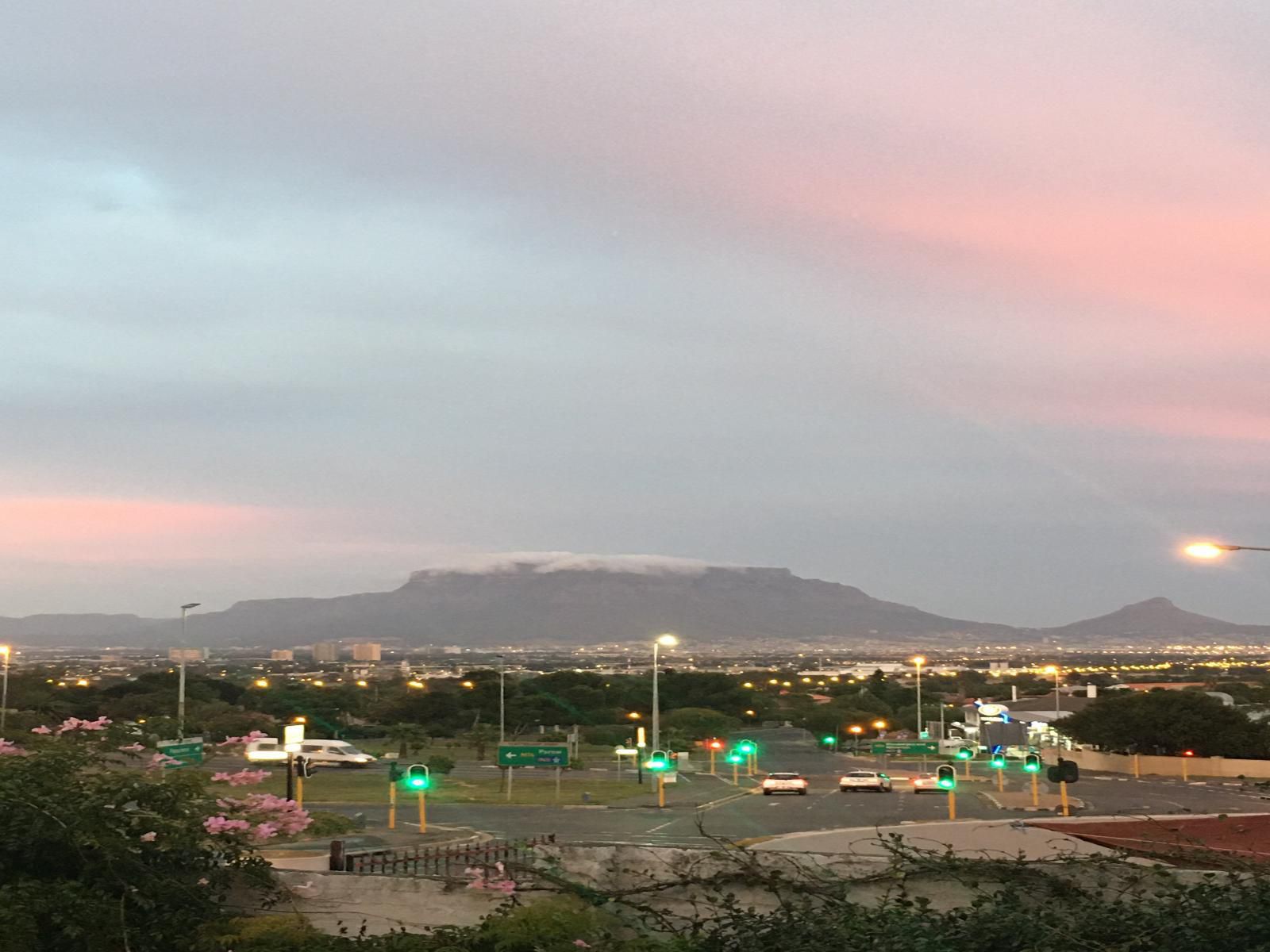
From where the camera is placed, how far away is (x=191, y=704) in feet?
318

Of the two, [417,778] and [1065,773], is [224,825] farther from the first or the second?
[417,778]

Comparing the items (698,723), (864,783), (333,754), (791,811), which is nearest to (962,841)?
(791,811)

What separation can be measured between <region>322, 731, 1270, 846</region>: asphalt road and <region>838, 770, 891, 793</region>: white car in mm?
492

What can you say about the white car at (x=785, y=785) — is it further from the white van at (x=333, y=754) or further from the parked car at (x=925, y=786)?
the white van at (x=333, y=754)

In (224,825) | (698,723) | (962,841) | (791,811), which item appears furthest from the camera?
(698,723)

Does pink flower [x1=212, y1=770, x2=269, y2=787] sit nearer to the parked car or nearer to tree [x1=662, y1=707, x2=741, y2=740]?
the parked car

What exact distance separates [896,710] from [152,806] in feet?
396

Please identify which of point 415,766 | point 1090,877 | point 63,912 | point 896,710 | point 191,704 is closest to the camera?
point 63,912

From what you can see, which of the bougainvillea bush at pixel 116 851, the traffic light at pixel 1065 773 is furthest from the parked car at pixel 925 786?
the bougainvillea bush at pixel 116 851

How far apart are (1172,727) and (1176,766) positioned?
2.37m

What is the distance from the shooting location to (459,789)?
56281mm

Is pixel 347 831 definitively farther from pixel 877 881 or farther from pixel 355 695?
pixel 355 695

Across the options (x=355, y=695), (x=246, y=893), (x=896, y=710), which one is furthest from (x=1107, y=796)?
(x=355, y=695)

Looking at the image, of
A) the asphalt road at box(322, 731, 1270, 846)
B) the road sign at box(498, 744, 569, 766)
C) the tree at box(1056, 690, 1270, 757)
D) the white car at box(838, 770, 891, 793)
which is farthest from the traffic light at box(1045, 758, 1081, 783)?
the tree at box(1056, 690, 1270, 757)
